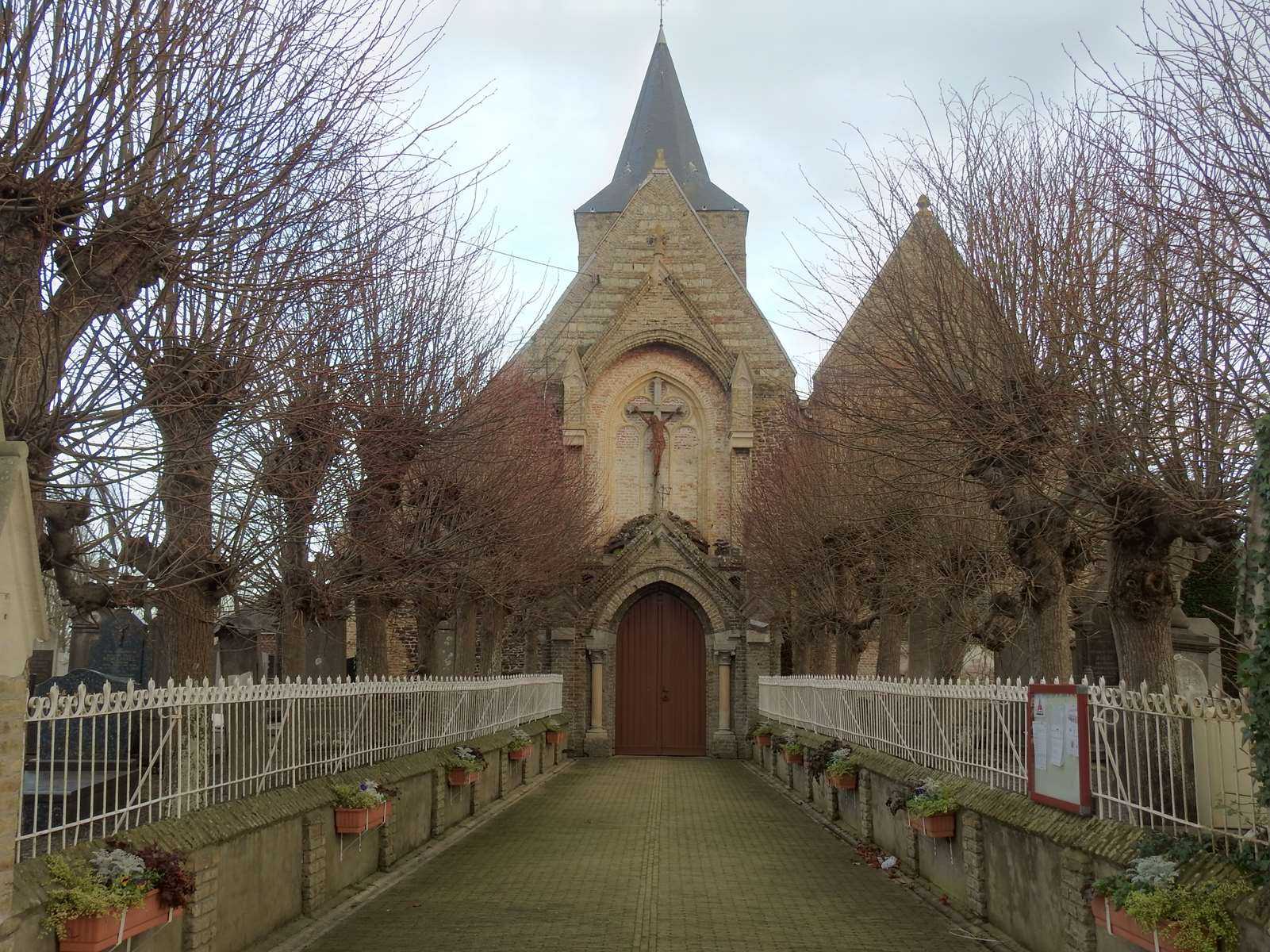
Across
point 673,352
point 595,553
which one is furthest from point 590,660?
point 673,352

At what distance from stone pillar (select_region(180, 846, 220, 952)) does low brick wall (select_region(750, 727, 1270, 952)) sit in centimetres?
518

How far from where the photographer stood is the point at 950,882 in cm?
1077

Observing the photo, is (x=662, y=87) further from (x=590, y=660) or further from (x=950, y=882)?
(x=950, y=882)

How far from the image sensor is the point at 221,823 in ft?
27.3

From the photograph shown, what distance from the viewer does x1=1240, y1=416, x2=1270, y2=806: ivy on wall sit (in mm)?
5605

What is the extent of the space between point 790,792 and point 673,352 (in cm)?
1734

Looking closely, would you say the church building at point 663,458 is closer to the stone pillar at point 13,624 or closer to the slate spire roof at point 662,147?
the slate spire roof at point 662,147

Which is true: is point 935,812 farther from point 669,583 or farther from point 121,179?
point 669,583

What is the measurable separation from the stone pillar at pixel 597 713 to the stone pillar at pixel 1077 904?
904 inches

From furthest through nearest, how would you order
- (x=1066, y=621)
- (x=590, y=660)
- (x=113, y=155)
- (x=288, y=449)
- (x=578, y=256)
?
(x=578, y=256)
(x=590, y=660)
(x=1066, y=621)
(x=288, y=449)
(x=113, y=155)

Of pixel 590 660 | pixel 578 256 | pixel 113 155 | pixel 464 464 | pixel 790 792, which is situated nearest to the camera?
pixel 113 155

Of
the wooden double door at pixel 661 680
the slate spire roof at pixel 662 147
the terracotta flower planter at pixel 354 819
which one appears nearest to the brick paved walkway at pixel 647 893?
the terracotta flower planter at pixel 354 819

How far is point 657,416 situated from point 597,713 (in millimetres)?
8737

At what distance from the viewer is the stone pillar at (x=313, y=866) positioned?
9.91 metres
